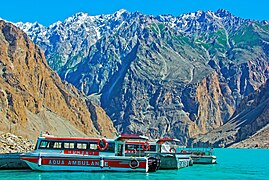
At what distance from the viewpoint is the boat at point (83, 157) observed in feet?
267

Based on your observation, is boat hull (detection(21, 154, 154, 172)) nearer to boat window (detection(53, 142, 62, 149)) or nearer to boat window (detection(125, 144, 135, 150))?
boat window (detection(53, 142, 62, 149))

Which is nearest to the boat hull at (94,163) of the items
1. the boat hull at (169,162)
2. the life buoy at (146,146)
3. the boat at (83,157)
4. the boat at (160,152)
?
the boat at (83,157)

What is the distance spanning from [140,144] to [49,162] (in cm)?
2384

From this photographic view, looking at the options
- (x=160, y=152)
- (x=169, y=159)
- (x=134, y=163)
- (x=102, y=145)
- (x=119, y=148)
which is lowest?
(x=134, y=163)

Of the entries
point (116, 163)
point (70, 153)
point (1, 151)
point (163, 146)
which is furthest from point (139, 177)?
point (1, 151)

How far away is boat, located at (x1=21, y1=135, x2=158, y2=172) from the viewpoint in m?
81.2

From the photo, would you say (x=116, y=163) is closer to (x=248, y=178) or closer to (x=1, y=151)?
(x=248, y=178)

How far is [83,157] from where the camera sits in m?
81.5

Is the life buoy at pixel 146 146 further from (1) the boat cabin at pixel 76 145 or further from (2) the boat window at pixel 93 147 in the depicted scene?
(2) the boat window at pixel 93 147

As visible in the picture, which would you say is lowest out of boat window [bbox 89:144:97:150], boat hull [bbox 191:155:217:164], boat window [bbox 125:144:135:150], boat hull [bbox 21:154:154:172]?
boat hull [bbox 21:154:154:172]

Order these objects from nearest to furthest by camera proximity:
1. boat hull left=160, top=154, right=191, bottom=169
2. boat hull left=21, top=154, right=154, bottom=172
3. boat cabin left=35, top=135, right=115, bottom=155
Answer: boat hull left=21, top=154, right=154, bottom=172
boat cabin left=35, top=135, right=115, bottom=155
boat hull left=160, top=154, right=191, bottom=169

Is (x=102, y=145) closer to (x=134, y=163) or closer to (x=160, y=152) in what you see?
(x=134, y=163)

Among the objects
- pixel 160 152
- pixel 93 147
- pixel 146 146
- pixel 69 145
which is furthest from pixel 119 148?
pixel 160 152

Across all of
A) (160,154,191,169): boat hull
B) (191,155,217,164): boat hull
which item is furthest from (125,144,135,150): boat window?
(191,155,217,164): boat hull
